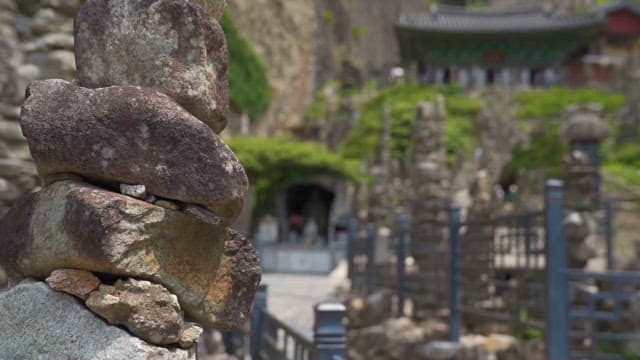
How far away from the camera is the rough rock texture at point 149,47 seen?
2.59 metres

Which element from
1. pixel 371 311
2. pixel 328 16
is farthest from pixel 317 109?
pixel 371 311

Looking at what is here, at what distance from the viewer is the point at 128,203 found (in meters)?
2.42

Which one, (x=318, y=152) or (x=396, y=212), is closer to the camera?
(x=396, y=212)

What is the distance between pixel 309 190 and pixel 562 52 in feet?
60.1

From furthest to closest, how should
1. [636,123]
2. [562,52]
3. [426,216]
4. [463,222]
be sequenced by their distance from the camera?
[562,52], [636,123], [426,216], [463,222]

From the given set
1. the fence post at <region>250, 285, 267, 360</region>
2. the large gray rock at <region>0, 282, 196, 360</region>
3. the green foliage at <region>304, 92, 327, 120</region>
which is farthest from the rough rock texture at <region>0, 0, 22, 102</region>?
the green foliage at <region>304, 92, 327, 120</region>

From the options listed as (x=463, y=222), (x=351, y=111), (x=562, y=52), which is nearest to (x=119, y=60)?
(x=463, y=222)

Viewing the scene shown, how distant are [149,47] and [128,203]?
1.94ft

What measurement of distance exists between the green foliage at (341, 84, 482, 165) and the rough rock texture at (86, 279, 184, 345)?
31.5 meters

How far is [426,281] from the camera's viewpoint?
12.5 m

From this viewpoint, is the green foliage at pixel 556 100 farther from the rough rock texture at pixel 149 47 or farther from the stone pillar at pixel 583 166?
the rough rock texture at pixel 149 47

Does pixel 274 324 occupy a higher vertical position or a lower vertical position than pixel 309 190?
lower

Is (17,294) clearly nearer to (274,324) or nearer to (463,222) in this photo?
(274,324)

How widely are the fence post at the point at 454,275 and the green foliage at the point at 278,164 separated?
19273 mm
